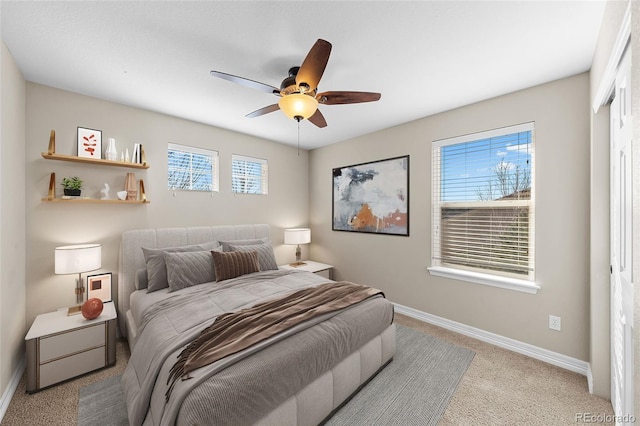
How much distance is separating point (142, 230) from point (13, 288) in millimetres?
1074

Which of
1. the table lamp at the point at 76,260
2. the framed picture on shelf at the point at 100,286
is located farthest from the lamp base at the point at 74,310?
the framed picture on shelf at the point at 100,286

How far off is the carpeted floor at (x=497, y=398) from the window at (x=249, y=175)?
2.47 m

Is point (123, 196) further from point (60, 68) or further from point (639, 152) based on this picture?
point (639, 152)

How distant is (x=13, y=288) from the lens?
202 cm

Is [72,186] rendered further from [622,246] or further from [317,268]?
[622,246]

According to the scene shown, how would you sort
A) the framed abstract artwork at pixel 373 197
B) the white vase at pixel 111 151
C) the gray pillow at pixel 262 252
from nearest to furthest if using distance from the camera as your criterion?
the white vase at pixel 111 151
the gray pillow at pixel 262 252
the framed abstract artwork at pixel 373 197

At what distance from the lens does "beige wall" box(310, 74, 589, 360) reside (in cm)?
227

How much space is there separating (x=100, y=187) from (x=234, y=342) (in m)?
2.49

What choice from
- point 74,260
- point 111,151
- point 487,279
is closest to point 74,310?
point 74,260

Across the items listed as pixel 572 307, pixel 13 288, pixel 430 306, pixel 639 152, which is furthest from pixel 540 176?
pixel 13 288

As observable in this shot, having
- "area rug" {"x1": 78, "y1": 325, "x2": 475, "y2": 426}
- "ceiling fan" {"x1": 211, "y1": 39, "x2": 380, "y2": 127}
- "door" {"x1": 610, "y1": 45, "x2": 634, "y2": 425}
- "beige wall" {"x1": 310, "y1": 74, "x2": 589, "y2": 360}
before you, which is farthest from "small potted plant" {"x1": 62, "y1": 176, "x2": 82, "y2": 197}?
"door" {"x1": 610, "y1": 45, "x2": 634, "y2": 425}

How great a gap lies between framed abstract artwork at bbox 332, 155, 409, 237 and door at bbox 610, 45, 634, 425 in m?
1.95

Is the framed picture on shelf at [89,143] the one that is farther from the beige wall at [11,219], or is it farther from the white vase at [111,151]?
the beige wall at [11,219]

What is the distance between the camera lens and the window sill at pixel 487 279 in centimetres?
250
